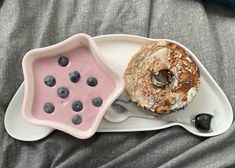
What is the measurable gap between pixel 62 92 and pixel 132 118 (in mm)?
134

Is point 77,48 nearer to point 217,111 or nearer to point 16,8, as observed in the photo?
point 16,8

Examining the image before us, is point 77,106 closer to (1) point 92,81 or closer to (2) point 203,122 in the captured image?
(1) point 92,81

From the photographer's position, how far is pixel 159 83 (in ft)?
2.46

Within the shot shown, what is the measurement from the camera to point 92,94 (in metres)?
0.73

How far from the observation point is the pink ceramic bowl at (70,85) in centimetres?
71

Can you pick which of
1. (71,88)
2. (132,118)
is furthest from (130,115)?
(71,88)

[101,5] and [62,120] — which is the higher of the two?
[101,5]

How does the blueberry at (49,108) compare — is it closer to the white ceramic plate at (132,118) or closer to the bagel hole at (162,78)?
the white ceramic plate at (132,118)

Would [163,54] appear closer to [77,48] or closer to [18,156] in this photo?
[77,48]

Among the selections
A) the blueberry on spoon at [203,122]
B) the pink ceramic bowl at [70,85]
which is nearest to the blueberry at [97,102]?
the pink ceramic bowl at [70,85]

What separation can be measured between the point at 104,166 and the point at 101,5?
0.95 feet

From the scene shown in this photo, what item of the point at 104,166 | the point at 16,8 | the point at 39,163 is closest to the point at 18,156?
A: the point at 39,163

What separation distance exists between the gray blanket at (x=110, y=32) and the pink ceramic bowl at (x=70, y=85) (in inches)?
2.0

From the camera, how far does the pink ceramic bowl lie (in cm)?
71
